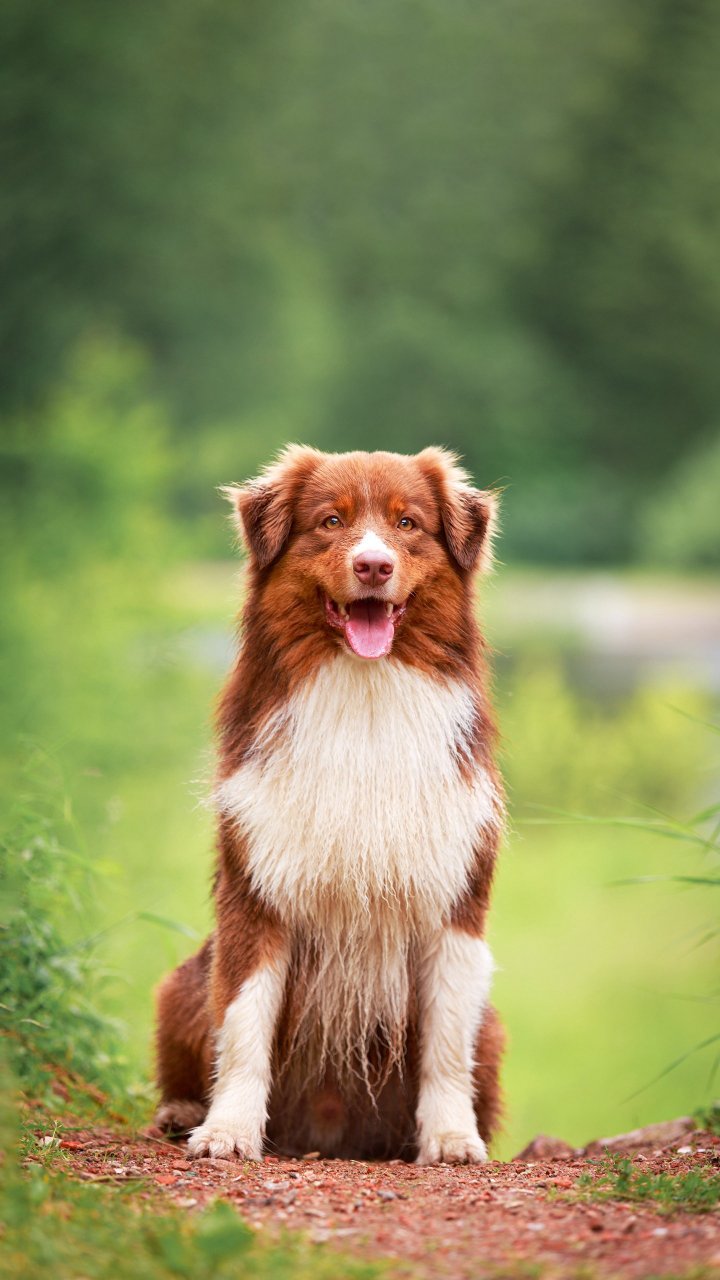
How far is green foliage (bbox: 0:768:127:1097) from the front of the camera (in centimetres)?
415

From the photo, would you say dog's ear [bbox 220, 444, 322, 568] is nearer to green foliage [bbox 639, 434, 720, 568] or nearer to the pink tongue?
the pink tongue

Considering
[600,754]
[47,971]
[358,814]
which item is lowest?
[47,971]

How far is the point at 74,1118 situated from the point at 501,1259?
1.74m

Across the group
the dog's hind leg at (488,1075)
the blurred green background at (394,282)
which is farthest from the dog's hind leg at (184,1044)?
the blurred green background at (394,282)

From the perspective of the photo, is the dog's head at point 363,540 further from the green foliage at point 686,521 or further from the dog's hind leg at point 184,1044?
the green foliage at point 686,521

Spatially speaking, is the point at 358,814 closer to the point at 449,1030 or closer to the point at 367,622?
the point at 367,622

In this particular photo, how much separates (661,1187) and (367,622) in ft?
4.89

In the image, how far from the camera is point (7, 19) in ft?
55.1

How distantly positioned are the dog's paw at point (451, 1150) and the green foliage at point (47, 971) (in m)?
1.10

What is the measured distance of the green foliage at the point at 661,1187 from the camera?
9.46ft

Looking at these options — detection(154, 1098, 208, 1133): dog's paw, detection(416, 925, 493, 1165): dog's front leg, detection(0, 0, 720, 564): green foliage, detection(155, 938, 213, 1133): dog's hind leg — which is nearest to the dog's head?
detection(416, 925, 493, 1165): dog's front leg

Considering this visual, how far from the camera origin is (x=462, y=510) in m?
3.93

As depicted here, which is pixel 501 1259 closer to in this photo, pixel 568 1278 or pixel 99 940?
pixel 568 1278

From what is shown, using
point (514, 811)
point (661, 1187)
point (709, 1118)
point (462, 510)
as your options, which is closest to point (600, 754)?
point (514, 811)
